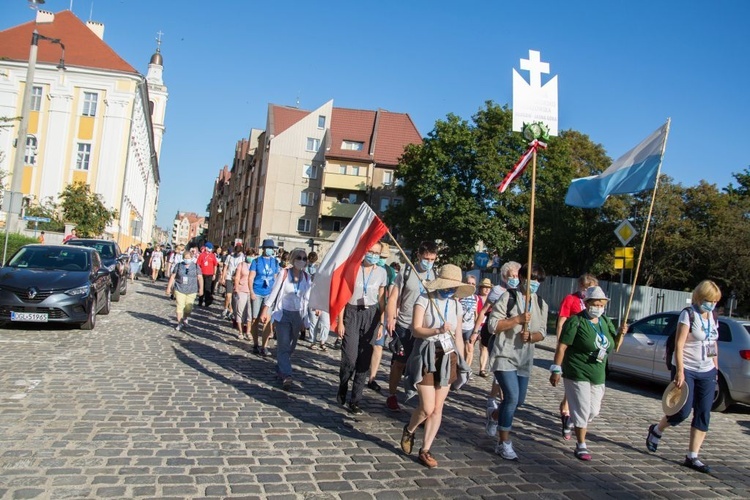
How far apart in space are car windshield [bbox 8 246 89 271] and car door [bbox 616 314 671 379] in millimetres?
10679

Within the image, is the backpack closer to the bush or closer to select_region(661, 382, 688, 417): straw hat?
select_region(661, 382, 688, 417): straw hat

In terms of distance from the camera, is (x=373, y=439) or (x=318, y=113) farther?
(x=318, y=113)

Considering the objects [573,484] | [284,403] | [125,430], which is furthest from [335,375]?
[573,484]

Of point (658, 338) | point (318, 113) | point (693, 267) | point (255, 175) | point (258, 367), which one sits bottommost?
point (258, 367)

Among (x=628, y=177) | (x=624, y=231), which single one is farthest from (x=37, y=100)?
(x=628, y=177)

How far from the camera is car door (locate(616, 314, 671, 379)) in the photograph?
1173 cm

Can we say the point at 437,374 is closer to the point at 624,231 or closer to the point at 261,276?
the point at 261,276

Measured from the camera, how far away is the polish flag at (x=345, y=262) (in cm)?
749

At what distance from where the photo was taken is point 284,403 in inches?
297

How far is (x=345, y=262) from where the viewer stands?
7.62 meters

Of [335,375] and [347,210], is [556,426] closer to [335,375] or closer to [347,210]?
[335,375]

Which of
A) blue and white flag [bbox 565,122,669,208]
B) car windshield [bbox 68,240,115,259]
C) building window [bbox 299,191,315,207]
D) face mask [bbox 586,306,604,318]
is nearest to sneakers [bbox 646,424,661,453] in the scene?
face mask [bbox 586,306,604,318]

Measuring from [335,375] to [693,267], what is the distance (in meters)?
29.8

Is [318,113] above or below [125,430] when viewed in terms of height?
above
